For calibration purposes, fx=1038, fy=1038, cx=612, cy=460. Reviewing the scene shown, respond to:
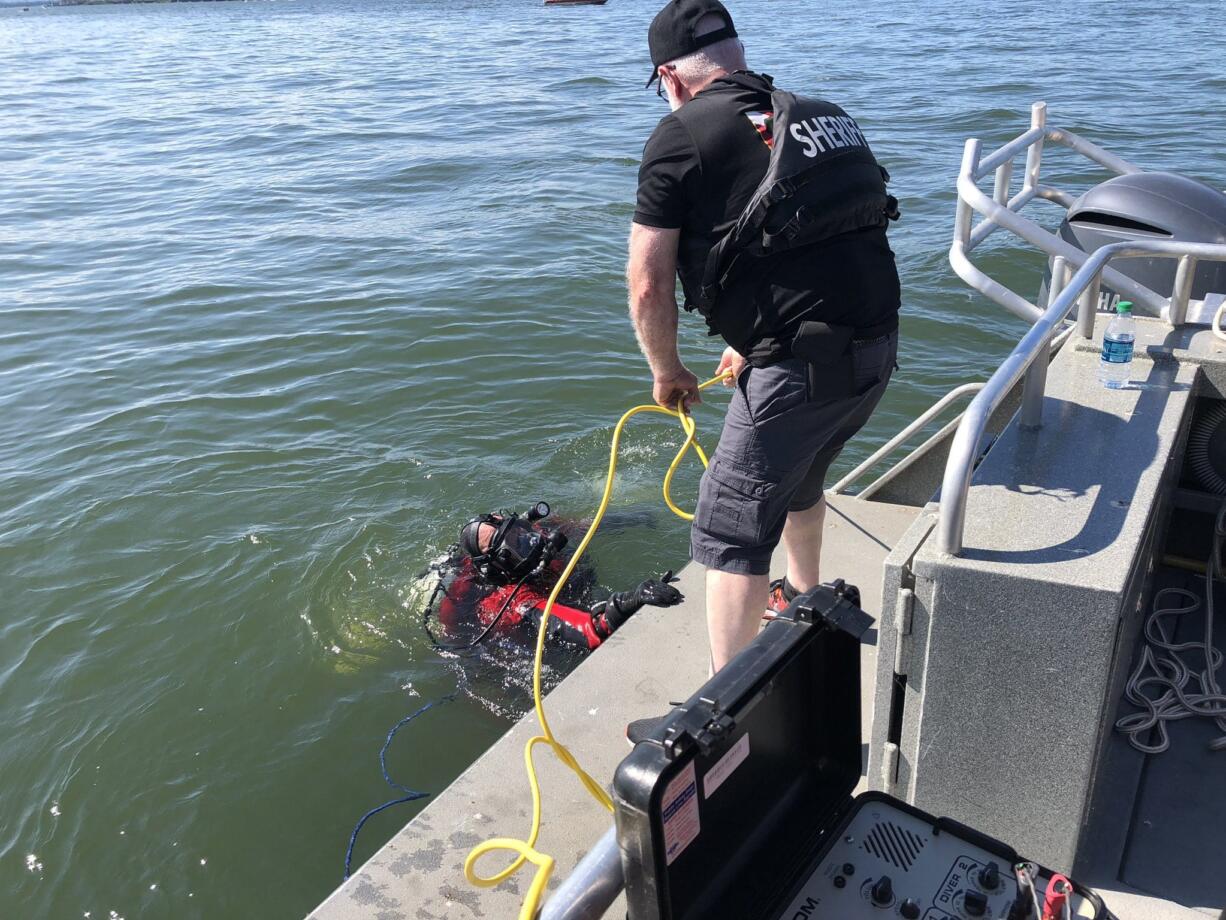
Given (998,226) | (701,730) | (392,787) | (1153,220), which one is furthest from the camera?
(1153,220)

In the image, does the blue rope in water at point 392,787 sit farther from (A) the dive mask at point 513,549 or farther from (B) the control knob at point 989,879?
(B) the control knob at point 989,879

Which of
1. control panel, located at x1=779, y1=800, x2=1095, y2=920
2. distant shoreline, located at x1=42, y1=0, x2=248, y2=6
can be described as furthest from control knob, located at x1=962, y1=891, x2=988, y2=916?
distant shoreline, located at x1=42, y1=0, x2=248, y2=6

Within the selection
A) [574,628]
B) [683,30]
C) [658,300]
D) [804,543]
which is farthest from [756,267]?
[574,628]

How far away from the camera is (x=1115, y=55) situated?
20.9m

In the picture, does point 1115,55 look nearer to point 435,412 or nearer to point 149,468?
point 435,412

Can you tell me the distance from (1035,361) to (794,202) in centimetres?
77

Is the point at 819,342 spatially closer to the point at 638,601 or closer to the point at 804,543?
the point at 804,543

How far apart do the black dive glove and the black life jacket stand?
4.86 ft

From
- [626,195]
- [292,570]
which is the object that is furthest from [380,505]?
[626,195]

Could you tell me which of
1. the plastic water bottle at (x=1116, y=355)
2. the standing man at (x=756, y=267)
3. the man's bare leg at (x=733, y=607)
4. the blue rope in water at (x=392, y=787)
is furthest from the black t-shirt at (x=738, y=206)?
the blue rope in water at (x=392, y=787)

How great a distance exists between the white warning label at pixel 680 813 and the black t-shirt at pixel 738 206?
1.49 m

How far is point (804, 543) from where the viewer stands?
11.5ft

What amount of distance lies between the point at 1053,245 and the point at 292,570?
4458mm

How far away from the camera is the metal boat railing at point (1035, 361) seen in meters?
2.15
